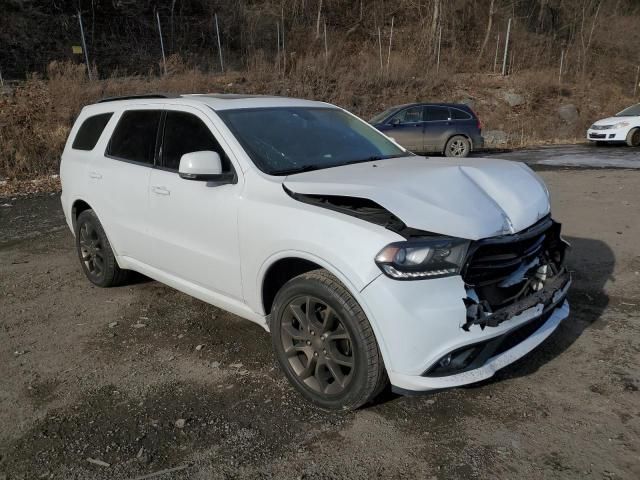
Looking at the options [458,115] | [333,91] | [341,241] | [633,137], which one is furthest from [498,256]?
[333,91]

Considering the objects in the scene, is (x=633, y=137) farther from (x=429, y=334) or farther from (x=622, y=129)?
(x=429, y=334)

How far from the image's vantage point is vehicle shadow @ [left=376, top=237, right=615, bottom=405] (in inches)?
127

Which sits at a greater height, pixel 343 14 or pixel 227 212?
pixel 343 14

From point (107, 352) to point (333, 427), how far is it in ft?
6.32

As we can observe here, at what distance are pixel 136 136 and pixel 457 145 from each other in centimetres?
1201

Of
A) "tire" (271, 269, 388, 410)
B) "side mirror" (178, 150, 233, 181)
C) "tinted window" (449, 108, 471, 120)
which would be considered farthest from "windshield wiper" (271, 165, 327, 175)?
"tinted window" (449, 108, 471, 120)

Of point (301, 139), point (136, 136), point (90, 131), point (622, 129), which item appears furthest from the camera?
point (622, 129)

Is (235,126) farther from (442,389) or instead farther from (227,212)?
(442,389)

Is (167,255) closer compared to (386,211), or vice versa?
(386,211)

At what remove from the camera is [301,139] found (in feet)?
12.4

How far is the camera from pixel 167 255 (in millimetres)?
3883

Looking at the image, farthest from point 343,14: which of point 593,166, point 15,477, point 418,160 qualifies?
point 15,477

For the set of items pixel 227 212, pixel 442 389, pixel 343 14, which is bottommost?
pixel 442 389

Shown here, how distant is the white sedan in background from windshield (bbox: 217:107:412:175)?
51.1 ft
